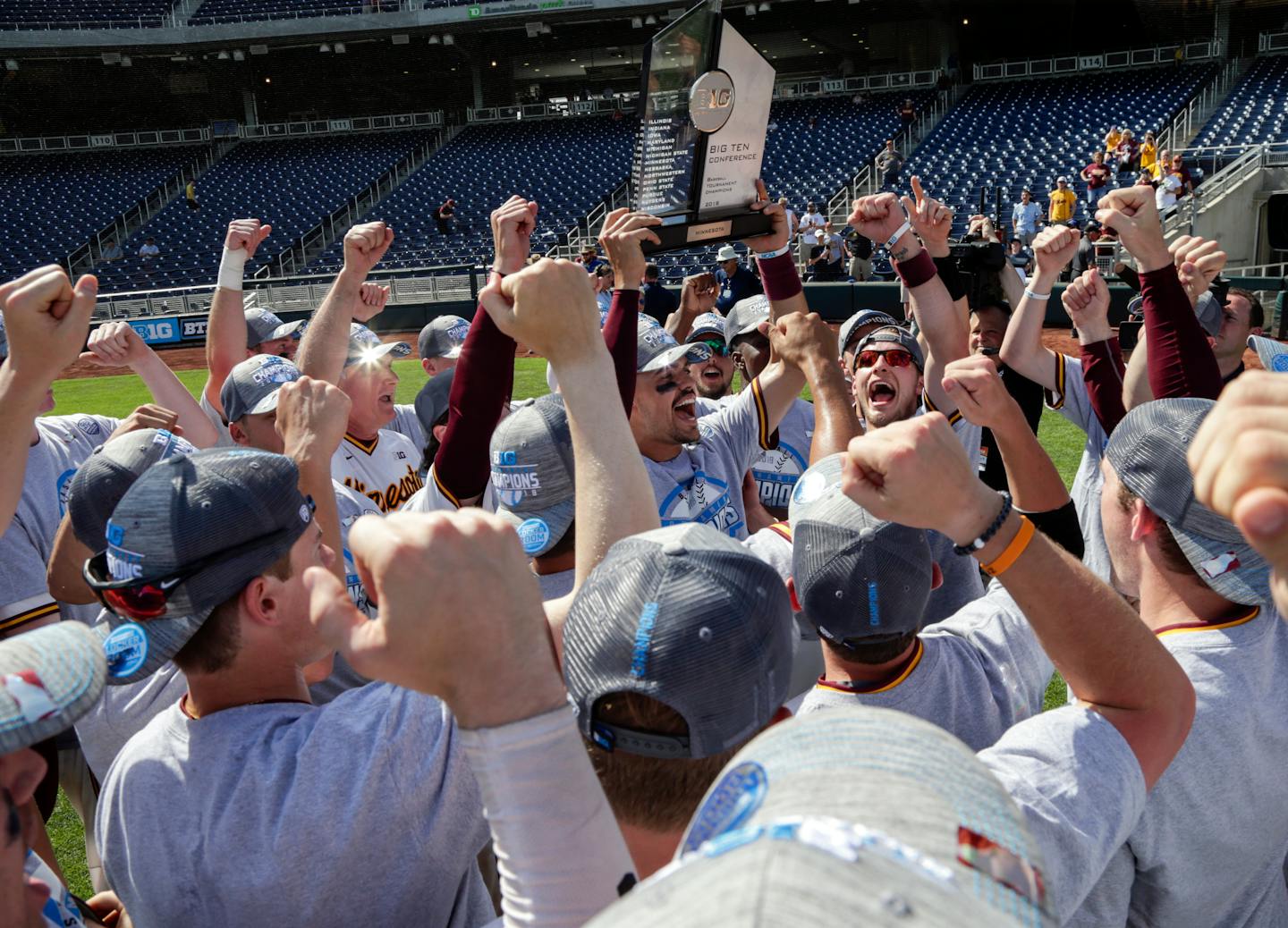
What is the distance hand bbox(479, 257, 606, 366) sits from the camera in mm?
1887

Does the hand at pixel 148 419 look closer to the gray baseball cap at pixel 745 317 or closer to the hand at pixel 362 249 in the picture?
the hand at pixel 362 249

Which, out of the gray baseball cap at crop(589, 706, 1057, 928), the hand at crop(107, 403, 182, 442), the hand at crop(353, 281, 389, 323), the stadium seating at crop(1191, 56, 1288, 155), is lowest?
the hand at crop(107, 403, 182, 442)

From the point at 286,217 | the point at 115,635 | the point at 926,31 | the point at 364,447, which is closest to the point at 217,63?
the point at 286,217

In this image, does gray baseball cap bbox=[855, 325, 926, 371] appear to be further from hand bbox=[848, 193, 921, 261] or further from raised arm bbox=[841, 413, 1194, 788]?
raised arm bbox=[841, 413, 1194, 788]

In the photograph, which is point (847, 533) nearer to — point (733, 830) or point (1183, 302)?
point (733, 830)

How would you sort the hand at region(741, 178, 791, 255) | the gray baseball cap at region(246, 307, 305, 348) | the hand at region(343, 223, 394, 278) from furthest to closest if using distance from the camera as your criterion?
1. the gray baseball cap at region(246, 307, 305, 348)
2. the hand at region(741, 178, 791, 255)
3. the hand at region(343, 223, 394, 278)

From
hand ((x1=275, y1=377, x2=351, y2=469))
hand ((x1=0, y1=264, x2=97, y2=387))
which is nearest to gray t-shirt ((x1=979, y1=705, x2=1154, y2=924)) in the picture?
hand ((x1=275, y1=377, x2=351, y2=469))

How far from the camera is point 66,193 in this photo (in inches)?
1332

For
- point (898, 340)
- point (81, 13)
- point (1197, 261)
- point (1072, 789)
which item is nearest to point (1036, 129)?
point (1197, 261)

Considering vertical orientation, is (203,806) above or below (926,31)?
below

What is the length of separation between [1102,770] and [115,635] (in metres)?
1.69

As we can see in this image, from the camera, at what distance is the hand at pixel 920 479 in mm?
1533

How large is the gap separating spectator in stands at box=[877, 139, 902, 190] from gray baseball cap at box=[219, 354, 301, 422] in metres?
22.5

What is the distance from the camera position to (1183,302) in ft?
10.1
